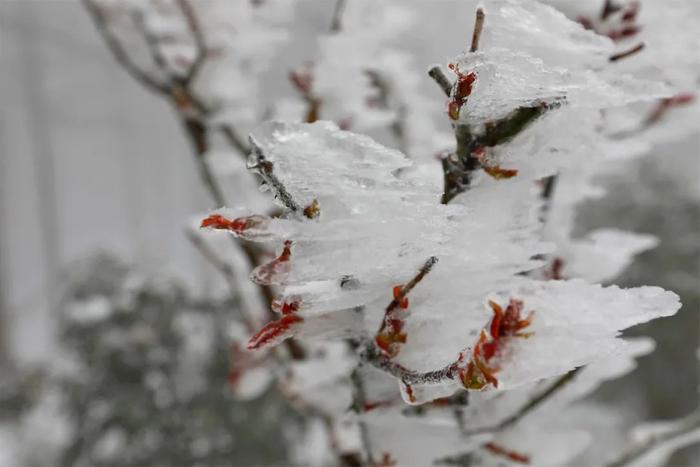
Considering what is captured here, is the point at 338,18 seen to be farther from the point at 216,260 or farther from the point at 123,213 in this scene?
the point at 123,213

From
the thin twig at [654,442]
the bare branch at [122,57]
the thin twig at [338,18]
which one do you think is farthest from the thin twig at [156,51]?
the thin twig at [654,442]

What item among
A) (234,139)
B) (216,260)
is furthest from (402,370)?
(216,260)

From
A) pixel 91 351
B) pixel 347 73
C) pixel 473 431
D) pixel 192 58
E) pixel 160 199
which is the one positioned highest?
pixel 160 199

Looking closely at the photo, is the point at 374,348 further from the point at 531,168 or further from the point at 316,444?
the point at 316,444

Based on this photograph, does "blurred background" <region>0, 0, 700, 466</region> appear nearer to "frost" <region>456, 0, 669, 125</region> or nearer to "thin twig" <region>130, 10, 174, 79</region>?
"thin twig" <region>130, 10, 174, 79</region>

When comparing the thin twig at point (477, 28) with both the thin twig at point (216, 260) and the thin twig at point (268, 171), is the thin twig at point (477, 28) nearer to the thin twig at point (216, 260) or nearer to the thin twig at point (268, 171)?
the thin twig at point (268, 171)

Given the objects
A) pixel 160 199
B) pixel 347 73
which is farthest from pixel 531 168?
pixel 160 199

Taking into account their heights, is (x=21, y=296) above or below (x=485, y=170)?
above
